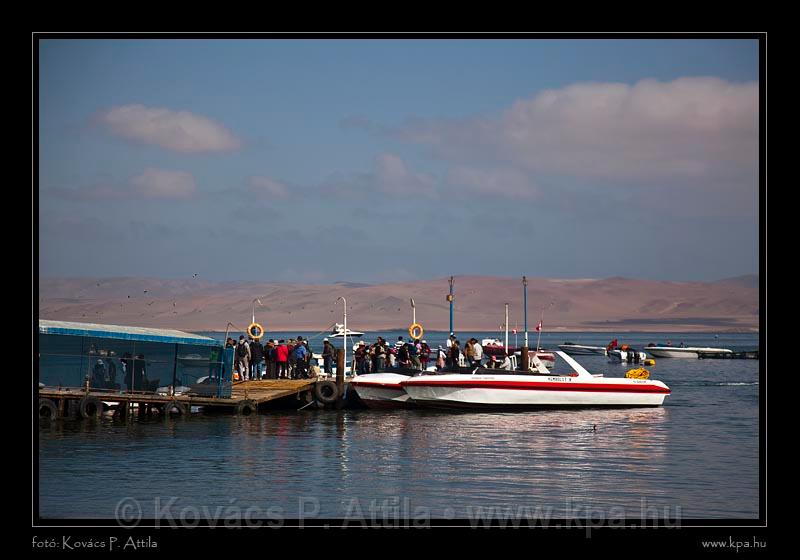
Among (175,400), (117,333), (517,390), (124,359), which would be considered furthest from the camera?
(517,390)

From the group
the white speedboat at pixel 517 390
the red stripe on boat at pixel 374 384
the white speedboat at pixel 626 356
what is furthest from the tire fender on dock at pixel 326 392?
the white speedboat at pixel 626 356

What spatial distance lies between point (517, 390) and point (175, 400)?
1134cm

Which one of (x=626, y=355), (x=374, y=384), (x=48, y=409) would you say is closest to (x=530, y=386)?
(x=374, y=384)

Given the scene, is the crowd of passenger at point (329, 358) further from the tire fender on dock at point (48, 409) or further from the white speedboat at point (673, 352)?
the white speedboat at point (673, 352)

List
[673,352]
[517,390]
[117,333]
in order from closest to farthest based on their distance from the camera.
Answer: [117,333]
[517,390]
[673,352]

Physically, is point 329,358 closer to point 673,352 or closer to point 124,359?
point 124,359

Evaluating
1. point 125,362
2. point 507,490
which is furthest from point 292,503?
point 125,362

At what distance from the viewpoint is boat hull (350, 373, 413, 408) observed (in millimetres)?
37062

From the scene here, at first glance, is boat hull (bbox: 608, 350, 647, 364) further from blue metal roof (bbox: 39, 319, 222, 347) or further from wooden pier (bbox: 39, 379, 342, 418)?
blue metal roof (bbox: 39, 319, 222, 347)

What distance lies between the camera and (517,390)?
117 ft
